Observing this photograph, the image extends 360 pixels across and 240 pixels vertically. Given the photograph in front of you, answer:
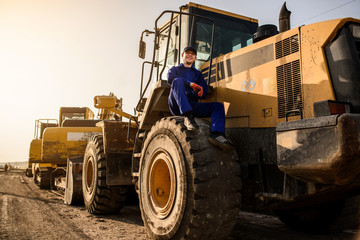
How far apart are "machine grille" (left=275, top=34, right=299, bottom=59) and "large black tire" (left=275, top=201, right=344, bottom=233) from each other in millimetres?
1971

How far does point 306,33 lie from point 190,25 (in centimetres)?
189

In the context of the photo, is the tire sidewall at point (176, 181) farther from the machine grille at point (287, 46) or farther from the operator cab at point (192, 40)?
the machine grille at point (287, 46)

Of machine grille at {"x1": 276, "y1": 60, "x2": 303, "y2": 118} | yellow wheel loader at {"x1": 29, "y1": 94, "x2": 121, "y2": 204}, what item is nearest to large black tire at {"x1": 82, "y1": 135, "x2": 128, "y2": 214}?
yellow wheel loader at {"x1": 29, "y1": 94, "x2": 121, "y2": 204}

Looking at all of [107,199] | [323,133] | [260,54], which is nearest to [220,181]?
[323,133]

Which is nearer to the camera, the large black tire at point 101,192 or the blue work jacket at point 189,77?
the blue work jacket at point 189,77

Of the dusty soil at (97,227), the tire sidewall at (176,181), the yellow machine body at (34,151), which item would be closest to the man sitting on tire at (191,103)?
the tire sidewall at (176,181)

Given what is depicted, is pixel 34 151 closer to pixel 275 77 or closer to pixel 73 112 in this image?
pixel 73 112

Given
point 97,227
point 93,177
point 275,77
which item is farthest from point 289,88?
point 93,177

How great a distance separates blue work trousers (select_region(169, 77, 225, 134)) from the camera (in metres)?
3.14

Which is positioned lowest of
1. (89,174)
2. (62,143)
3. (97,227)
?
(97,227)

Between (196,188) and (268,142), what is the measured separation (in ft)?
3.03

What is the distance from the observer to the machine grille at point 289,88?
3025 mm

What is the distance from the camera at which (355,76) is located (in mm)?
2762

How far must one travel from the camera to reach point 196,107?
357 centimetres
